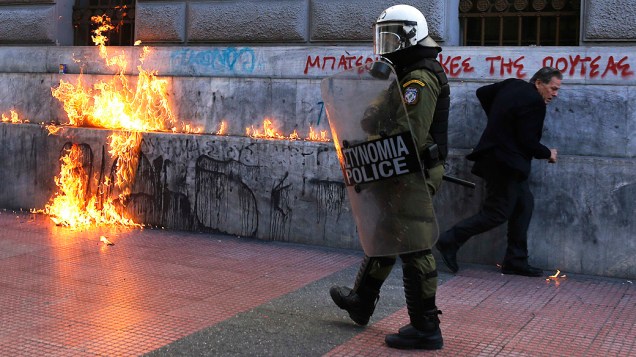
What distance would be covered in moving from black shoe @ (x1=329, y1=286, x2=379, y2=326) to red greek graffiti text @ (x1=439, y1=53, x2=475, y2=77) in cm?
298

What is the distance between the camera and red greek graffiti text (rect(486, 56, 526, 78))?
7297 mm

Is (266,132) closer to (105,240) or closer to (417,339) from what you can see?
(105,240)

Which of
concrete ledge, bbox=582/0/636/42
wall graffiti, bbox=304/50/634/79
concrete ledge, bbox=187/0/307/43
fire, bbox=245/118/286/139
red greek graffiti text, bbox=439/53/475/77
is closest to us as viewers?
wall graffiti, bbox=304/50/634/79

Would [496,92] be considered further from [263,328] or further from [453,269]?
[263,328]

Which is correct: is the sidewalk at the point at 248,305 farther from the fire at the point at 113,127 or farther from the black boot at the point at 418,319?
the fire at the point at 113,127

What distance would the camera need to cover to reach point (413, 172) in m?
4.66

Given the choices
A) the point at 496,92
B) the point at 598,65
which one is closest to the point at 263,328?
the point at 496,92

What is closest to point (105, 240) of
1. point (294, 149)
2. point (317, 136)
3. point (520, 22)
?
point (294, 149)

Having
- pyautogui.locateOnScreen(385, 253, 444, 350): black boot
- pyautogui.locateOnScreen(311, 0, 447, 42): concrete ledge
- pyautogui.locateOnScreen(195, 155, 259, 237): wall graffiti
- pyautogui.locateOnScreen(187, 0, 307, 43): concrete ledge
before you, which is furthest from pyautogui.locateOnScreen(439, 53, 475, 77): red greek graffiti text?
pyautogui.locateOnScreen(385, 253, 444, 350): black boot

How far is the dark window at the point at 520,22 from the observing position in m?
7.64

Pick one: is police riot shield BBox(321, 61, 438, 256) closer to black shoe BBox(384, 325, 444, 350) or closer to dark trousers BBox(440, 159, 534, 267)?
black shoe BBox(384, 325, 444, 350)

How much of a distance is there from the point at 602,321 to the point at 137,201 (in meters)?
4.83

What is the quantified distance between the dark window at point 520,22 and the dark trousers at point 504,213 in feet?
5.19

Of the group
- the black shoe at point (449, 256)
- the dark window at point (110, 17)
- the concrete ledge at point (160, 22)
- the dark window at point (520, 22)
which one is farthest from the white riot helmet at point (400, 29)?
the dark window at point (110, 17)
